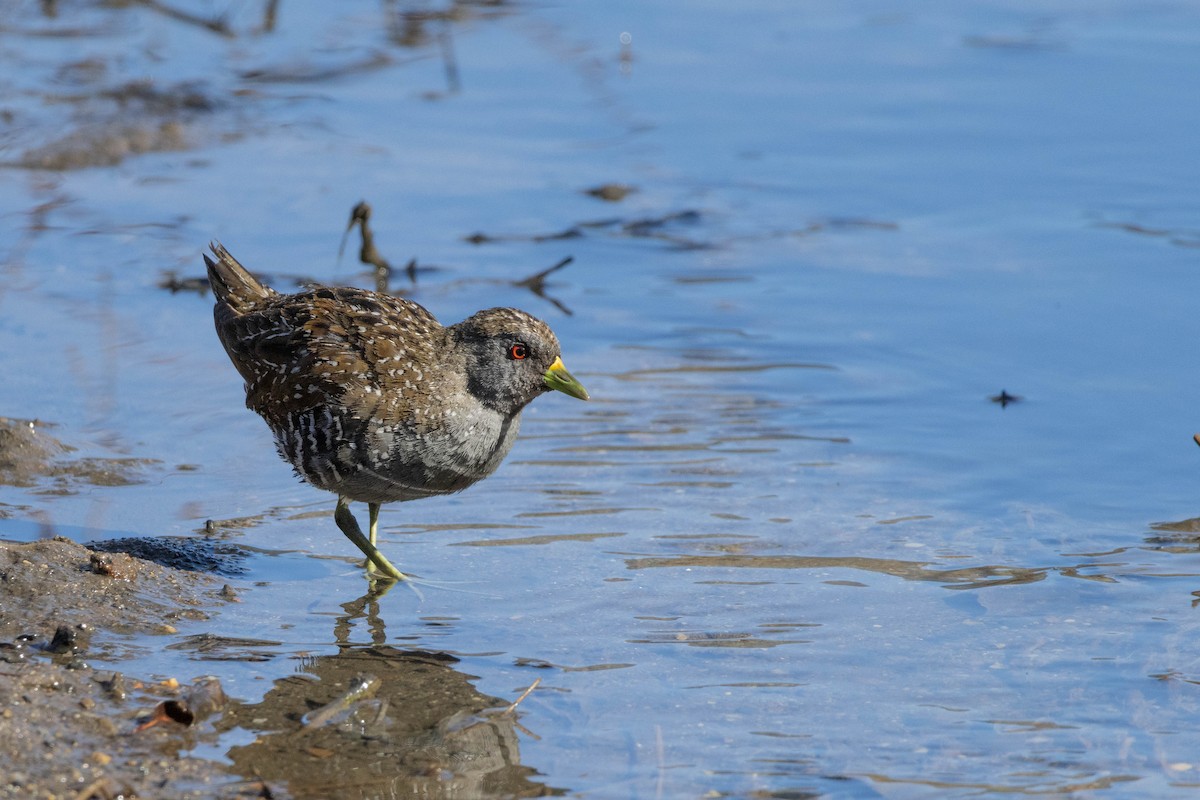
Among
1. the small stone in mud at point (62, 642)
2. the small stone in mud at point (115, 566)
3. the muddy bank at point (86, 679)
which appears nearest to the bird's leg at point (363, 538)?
the muddy bank at point (86, 679)

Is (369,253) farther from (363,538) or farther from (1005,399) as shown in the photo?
(1005,399)

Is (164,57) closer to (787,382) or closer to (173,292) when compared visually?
(173,292)

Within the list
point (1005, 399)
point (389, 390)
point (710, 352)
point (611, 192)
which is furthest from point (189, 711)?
point (611, 192)

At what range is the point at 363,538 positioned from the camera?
21.1 ft

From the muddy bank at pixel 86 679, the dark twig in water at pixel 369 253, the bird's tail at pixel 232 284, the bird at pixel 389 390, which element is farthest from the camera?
the dark twig in water at pixel 369 253

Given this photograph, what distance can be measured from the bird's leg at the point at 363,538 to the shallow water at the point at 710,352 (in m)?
0.11

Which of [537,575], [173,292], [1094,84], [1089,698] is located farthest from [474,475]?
[1094,84]

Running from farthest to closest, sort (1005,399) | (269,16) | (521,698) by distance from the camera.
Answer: (269,16) → (1005,399) → (521,698)

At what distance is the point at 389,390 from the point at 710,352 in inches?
116

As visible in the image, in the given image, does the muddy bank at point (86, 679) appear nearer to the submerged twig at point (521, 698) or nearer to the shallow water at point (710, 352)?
the shallow water at point (710, 352)

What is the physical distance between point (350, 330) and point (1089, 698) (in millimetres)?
3069

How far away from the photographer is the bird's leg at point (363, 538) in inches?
247

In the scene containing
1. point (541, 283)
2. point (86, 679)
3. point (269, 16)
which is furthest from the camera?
point (269, 16)

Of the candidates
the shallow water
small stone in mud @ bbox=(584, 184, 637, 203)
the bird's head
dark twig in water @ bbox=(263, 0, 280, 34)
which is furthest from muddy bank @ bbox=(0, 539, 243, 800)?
dark twig in water @ bbox=(263, 0, 280, 34)
